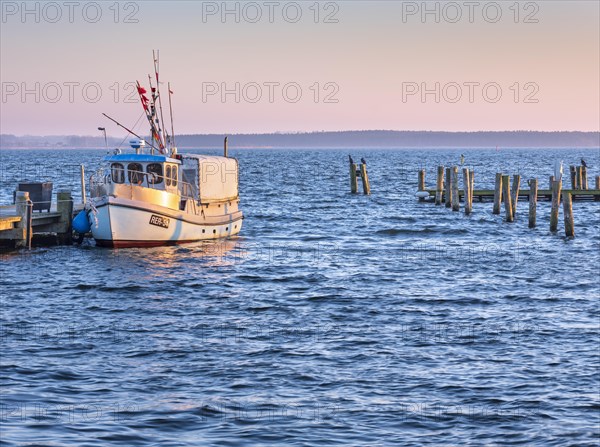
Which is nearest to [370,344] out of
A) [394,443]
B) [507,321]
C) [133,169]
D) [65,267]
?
[507,321]

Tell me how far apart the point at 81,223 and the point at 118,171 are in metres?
2.53

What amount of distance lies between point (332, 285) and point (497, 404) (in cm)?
Result: 1265

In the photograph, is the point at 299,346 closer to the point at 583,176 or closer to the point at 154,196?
the point at 154,196

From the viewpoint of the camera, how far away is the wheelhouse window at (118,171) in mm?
34844

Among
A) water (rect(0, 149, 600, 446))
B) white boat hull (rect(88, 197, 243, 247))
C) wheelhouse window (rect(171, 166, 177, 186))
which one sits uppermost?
wheelhouse window (rect(171, 166, 177, 186))

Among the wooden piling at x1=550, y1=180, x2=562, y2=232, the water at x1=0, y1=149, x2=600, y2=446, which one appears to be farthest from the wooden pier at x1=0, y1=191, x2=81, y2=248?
the wooden piling at x1=550, y1=180, x2=562, y2=232

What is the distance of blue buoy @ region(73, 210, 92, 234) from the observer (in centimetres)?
3553

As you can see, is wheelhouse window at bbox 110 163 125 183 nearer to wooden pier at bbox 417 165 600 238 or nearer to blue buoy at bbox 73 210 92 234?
blue buoy at bbox 73 210 92 234

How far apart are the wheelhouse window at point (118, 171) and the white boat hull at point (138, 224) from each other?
157 centimetres

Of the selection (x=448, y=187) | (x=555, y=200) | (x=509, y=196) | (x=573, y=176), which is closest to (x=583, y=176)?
(x=573, y=176)

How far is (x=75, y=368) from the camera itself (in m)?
17.5

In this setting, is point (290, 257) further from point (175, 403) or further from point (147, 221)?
point (175, 403)

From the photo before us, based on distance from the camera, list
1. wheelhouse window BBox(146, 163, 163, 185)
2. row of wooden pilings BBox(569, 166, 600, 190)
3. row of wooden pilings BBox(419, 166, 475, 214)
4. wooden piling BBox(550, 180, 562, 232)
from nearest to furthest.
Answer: wheelhouse window BBox(146, 163, 163, 185)
wooden piling BBox(550, 180, 562, 232)
row of wooden pilings BBox(419, 166, 475, 214)
row of wooden pilings BBox(569, 166, 600, 190)

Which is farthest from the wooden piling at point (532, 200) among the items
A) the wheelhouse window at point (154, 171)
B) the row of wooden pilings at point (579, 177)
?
the row of wooden pilings at point (579, 177)
